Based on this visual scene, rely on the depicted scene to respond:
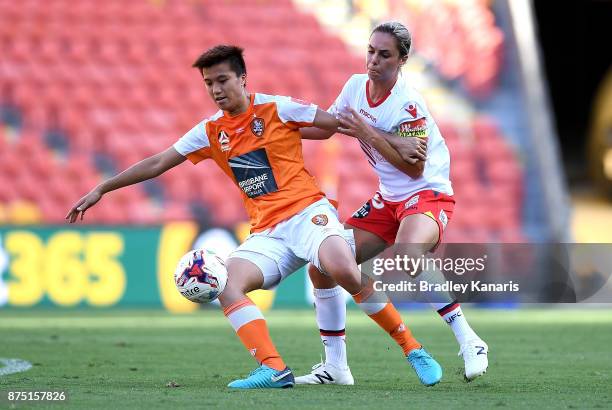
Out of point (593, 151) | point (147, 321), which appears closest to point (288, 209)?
point (147, 321)

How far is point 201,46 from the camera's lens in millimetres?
17344

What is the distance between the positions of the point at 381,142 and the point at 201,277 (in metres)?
1.25

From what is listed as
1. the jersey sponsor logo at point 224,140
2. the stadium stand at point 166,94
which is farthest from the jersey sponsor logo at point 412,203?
the stadium stand at point 166,94

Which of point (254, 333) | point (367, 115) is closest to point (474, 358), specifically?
point (254, 333)

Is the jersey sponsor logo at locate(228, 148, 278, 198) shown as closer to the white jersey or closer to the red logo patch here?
the white jersey

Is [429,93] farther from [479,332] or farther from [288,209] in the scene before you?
[288,209]

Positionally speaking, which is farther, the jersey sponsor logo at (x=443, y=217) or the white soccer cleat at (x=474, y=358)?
the jersey sponsor logo at (x=443, y=217)

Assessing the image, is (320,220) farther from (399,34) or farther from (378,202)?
(399,34)

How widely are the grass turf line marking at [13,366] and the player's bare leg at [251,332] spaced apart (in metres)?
1.53

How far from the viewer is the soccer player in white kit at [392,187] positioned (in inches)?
246

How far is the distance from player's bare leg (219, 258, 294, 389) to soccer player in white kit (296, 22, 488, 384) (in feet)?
1.52

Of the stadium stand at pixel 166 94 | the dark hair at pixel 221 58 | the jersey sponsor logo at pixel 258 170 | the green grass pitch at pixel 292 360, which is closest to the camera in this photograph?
the green grass pitch at pixel 292 360

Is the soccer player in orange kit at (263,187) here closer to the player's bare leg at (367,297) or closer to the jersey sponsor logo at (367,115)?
the player's bare leg at (367,297)

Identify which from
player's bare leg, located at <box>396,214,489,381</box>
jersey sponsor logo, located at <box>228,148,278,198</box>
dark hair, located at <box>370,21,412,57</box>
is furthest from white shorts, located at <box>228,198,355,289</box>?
dark hair, located at <box>370,21,412,57</box>
